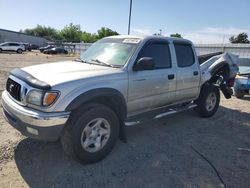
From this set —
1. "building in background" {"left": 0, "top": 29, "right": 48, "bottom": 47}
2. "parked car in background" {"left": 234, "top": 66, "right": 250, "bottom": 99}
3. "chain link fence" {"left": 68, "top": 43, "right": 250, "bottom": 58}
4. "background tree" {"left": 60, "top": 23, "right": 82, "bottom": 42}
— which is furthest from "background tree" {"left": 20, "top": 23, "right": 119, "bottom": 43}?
"parked car in background" {"left": 234, "top": 66, "right": 250, "bottom": 99}

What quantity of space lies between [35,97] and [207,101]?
15.2 ft

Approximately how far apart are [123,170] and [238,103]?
6345 mm

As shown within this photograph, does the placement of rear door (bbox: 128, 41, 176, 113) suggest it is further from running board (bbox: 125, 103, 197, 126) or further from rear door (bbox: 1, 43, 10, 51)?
rear door (bbox: 1, 43, 10, 51)

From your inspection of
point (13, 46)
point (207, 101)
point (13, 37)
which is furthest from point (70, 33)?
point (207, 101)

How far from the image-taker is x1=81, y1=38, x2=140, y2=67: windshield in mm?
4352

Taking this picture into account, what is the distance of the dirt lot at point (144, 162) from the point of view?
343cm

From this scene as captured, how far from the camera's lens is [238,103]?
28.2 ft

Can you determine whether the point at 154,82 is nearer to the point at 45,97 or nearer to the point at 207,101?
the point at 45,97

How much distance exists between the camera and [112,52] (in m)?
4.59

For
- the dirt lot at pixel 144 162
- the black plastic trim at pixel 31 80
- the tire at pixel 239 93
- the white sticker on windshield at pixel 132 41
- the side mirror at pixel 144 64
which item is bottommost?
the dirt lot at pixel 144 162

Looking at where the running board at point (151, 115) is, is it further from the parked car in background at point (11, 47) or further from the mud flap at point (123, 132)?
the parked car in background at point (11, 47)

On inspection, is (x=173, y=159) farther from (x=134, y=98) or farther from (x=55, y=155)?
(x=55, y=155)

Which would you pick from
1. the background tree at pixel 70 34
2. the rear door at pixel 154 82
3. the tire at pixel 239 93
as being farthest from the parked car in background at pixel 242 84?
the background tree at pixel 70 34

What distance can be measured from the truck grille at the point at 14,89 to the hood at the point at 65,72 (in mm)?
272
